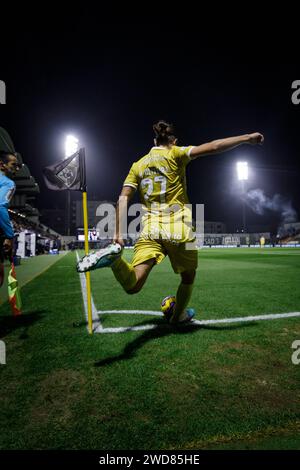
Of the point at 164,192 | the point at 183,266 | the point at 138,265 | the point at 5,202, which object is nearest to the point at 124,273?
the point at 138,265

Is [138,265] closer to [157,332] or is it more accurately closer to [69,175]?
[157,332]

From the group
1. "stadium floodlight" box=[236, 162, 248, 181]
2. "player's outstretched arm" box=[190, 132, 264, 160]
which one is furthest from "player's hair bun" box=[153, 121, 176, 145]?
"stadium floodlight" box=[236, 162, 248, 181]

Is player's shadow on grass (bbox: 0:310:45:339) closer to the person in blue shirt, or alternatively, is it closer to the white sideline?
the person in blue shirt

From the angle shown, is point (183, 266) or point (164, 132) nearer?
point (164, 132)

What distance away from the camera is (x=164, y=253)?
3.14 m

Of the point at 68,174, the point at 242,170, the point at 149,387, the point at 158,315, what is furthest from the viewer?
the point at 242,170

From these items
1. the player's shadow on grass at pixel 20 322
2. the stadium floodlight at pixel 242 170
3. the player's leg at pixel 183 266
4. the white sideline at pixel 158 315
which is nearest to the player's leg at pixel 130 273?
the player's leg at pixel 183 266

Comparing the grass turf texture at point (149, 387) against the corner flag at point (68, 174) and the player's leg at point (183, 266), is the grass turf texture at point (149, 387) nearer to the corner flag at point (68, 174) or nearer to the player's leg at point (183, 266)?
the player's leg at point (183, 266)

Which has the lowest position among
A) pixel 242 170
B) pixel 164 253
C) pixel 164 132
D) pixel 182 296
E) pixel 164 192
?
pixel 182 296

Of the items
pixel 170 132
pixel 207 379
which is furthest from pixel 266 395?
pixel 170 132

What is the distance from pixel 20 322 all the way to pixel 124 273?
8.64 ft

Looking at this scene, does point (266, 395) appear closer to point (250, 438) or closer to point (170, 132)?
point (250, 438)
